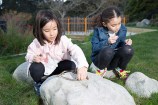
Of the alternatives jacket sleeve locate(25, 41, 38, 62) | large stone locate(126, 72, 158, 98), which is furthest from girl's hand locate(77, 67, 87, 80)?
large stone locate(126, 72, 158, 98)

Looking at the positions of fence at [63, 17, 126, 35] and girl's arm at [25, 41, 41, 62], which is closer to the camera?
girl's arm at [25, 41, 41, 62]

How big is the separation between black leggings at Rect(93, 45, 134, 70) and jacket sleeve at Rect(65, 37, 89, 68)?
1.98 ft

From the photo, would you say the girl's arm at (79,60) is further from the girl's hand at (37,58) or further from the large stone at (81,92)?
the girl's hand at (37,58)

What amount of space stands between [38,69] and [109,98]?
922 millimetres

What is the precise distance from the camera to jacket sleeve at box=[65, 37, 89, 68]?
2927mm

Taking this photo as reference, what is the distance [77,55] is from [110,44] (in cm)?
96

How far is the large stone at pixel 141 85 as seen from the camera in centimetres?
345

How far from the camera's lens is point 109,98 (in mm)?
2719

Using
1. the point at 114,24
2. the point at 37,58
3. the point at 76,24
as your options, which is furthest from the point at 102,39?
the point at 76,24

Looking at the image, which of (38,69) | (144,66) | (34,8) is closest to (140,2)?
(34,8)

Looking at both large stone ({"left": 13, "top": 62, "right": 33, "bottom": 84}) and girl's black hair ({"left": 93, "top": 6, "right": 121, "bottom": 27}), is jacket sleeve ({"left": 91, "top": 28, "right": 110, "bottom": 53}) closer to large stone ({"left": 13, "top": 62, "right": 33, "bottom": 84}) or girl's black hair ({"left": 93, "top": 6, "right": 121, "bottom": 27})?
girl's black hair ({"left": 93, "top": 6, "right": 121, "bottom": 27})

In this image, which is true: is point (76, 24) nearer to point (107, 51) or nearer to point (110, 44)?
point (110, 44)

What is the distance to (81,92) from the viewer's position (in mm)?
2734

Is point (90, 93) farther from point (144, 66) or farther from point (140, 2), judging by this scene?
point (140, 2)
